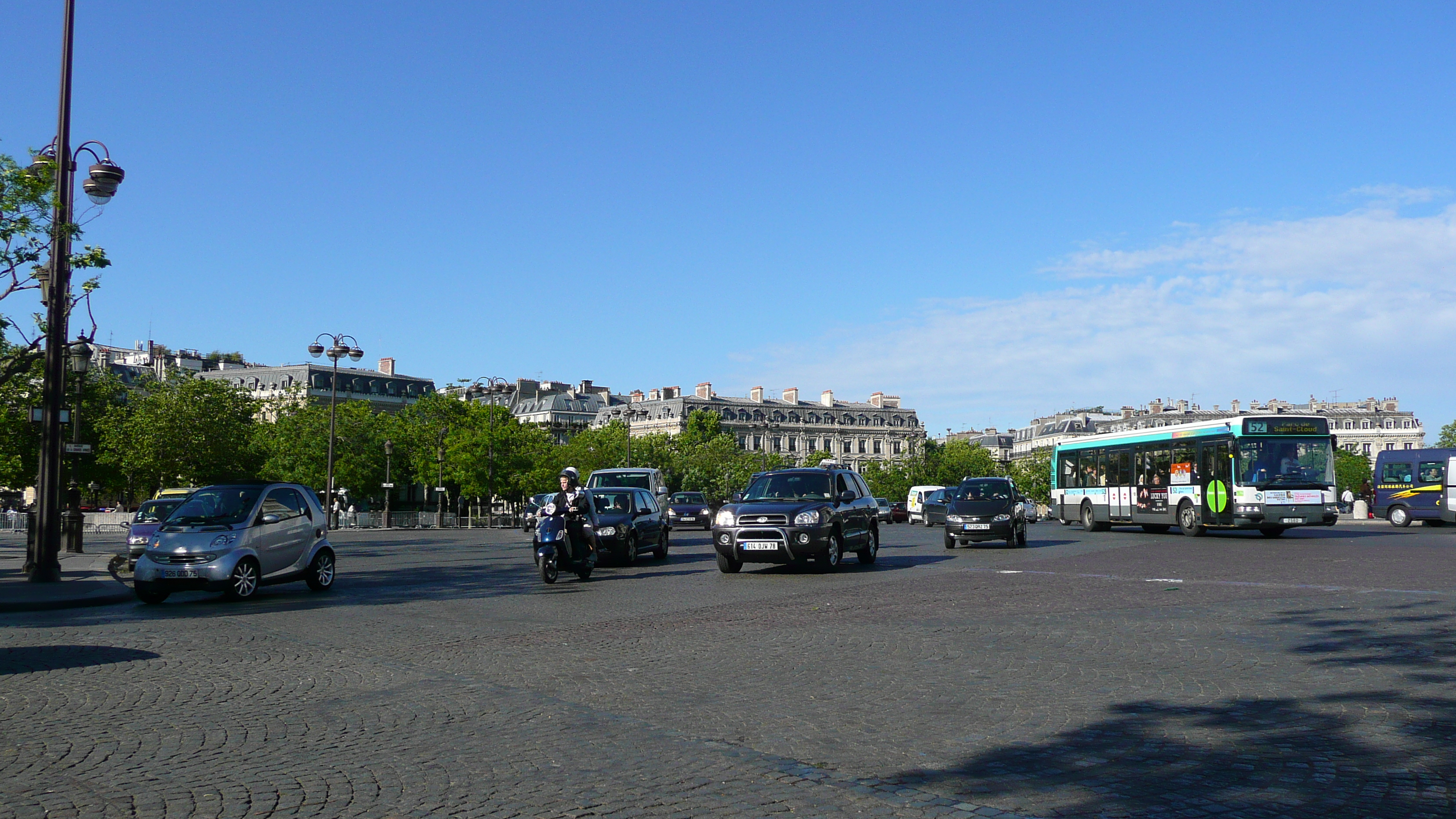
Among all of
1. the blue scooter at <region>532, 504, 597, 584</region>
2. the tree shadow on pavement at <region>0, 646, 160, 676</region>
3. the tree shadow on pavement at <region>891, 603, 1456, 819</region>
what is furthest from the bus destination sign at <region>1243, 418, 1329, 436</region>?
the tree shadow on pavement at <region>0, 646, 160, 676</region>

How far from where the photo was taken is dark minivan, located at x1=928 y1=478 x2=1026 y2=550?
29453mm

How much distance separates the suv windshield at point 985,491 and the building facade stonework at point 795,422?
11535cm

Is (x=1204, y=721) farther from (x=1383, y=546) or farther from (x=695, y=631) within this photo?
(x=1383, y=546)

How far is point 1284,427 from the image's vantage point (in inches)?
1204

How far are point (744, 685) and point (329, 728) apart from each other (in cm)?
282

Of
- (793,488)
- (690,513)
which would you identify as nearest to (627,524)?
(793,488)

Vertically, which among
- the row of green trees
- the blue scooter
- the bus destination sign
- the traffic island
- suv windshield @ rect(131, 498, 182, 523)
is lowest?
the traffic island

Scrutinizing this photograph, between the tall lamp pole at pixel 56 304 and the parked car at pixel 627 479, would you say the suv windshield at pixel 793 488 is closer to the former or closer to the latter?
the tall lamp pole at pixel 56 304

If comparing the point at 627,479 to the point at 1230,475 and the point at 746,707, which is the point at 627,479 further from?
the point at 746,707

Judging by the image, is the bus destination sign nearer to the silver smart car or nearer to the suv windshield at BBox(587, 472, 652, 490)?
the suv windshield at BBox(587, 472, 652, 490)

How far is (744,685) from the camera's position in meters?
8.41

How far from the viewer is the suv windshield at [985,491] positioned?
3030 cm

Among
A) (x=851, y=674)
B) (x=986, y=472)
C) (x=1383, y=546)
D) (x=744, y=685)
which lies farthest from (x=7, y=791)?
(x=986, y=472)

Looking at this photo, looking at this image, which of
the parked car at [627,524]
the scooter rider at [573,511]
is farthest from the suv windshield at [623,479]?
the scooter rider at [573,511]
